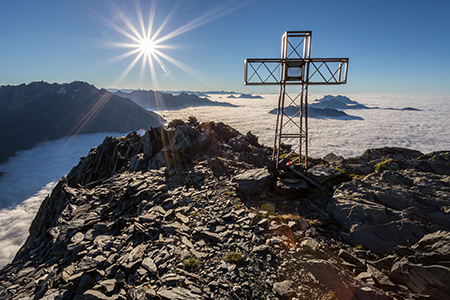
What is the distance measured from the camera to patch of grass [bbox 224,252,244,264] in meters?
7.66

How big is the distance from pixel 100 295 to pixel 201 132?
21276mm

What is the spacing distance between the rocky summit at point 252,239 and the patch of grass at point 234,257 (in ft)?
0.13

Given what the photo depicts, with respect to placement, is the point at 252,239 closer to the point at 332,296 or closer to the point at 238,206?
the point at 238,206

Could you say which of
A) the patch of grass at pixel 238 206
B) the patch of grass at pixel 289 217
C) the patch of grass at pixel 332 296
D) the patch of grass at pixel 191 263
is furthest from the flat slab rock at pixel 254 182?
the patch of grass at pixel 332 296

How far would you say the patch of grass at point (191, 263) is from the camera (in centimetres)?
756

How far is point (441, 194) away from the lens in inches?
417

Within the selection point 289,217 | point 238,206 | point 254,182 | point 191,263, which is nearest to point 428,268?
point 289,217

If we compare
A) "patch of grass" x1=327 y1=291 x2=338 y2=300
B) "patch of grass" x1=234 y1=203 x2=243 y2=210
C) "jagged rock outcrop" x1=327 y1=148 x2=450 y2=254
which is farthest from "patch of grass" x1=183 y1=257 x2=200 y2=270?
"jagged rock outcrop" x1=327 y1=148 x2=450 y2=254

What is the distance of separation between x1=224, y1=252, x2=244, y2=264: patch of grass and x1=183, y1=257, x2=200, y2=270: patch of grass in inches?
47.2

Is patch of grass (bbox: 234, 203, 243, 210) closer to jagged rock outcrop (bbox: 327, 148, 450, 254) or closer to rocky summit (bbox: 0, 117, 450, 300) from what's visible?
rocky summit (bbox: 0, 117, 450, 300)

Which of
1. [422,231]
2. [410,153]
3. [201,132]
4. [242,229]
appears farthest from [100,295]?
[410,153]

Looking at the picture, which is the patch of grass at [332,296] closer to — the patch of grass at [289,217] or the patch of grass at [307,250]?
the patch of grass at [307,250]

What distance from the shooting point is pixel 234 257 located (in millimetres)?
7773

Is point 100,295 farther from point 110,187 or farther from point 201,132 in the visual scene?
point 201,132
